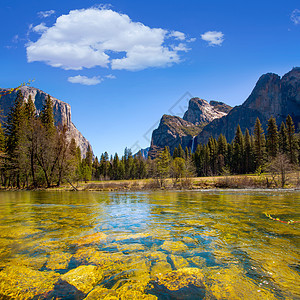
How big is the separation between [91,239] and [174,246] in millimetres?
2494

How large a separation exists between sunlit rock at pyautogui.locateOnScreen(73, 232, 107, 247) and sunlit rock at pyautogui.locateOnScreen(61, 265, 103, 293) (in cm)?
173

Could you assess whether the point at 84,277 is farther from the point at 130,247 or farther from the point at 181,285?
the point at 130,247

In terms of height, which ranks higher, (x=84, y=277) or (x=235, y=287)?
(x=84, y=277)

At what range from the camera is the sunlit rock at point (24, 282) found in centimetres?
328

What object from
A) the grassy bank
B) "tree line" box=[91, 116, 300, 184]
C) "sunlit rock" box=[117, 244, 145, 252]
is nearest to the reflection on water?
"sunlit rock" box=[117, 244, 145, 252]

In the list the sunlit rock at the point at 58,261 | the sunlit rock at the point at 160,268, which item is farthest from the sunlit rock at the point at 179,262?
the sunlit rock at the point at 58,261

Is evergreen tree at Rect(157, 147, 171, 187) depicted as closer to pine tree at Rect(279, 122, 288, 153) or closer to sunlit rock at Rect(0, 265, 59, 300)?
pine tree at Rect(279, 122, 288, 153)

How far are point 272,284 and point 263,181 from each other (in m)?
36.8

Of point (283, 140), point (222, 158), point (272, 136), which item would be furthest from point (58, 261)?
point (222, 158)

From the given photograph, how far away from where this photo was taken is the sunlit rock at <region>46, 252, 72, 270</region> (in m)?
4.28

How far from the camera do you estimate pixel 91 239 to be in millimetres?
6234

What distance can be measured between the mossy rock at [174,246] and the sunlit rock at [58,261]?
2329mm

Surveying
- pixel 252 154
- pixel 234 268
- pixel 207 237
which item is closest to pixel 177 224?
pixel 207 237

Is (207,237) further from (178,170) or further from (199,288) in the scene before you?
(178,170)
